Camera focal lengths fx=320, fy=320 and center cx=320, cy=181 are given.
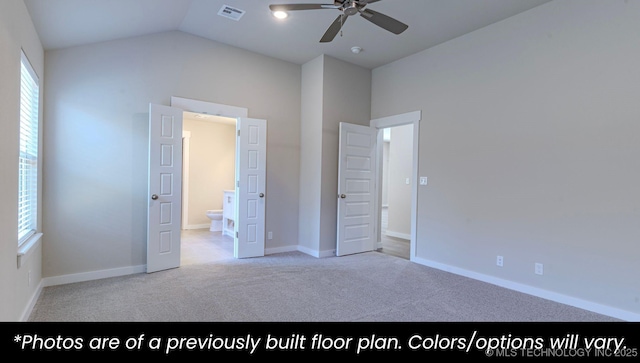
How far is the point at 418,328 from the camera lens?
2582mm

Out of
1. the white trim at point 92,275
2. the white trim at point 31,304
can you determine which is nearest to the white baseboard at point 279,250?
the white trim at point 92,275

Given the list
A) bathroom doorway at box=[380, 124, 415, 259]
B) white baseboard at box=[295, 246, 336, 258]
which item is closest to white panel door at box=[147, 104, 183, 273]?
white baseboard at box=[295, 246, 336, 258]

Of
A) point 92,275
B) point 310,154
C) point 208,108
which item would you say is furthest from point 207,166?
point 92,275

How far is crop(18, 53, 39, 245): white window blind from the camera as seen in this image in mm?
2713

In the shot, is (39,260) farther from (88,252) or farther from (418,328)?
(418,328)

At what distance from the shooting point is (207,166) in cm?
750

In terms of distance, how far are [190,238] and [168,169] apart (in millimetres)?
2551

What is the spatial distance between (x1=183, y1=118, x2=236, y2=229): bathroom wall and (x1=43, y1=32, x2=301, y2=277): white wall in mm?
3009

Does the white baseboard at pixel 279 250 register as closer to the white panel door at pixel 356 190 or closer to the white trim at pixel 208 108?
the white panel door at pixel 356 190

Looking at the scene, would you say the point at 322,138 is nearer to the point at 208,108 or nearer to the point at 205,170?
the point at 208,108

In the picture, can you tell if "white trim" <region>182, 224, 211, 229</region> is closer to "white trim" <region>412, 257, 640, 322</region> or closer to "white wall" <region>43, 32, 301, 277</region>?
"white wall" <region>43, 32, 301, 277</region>

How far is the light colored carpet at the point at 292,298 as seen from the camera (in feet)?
9.04

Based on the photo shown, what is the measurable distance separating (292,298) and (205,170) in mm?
5146

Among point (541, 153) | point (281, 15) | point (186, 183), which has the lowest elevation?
point (186, 183)
